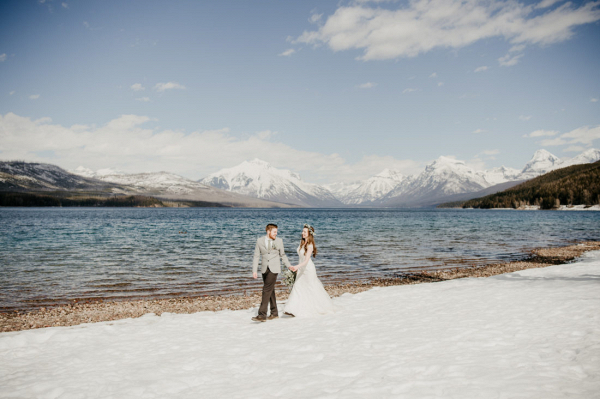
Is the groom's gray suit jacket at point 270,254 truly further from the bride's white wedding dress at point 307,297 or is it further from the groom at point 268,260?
the bride's white wedding dress at point 307,297

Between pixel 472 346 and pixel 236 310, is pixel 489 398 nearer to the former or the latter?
pixel 472 346

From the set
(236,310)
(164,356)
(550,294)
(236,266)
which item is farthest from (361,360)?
(236,266)

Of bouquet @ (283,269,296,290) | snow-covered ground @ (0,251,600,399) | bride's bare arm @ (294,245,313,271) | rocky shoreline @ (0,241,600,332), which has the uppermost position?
bride's bare arm @ (294,245,313,271)

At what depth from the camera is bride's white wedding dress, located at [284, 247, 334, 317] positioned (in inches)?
524

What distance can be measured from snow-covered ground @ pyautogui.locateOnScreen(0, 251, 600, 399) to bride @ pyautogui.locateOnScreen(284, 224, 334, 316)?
24.2 inches

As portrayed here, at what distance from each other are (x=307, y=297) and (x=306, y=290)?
0.88ft

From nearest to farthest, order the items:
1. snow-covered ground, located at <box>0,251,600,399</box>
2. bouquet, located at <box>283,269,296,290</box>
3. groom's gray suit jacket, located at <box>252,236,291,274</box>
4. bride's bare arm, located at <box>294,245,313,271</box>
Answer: snow-covered ground, located at <box>0,251,600,399</box> → groom's gray suit jacket, located at <box>252,236,291,274</box> → bride's bare arm, located at <box>294,245,313,271</box> → bouquet, located at <box>283,269,296,290</box>

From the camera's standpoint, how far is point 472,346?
8.91 metres

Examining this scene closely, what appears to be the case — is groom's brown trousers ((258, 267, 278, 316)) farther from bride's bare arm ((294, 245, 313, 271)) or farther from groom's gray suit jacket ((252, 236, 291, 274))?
bride's bare arm ((294, 245, 313, 271))

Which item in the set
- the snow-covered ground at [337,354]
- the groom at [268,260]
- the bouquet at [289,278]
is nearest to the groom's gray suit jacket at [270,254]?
the groom at [268,260]

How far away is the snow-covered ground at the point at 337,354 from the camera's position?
7008mm

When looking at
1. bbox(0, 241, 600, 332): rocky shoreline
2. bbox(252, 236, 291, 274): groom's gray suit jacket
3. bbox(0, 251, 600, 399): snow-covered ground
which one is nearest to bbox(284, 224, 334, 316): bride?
bbox(0, 251, 600, 399): snow-covered ground

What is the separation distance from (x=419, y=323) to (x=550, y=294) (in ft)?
21.4

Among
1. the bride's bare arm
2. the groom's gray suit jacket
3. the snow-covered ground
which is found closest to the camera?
the snow-covered ground
